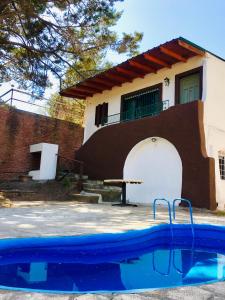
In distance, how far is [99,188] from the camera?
43.7 ft

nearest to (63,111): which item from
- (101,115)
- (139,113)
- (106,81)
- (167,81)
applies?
(101,115)

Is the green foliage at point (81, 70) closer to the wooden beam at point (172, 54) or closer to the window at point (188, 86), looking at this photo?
the wooden beam at point (172, 54)

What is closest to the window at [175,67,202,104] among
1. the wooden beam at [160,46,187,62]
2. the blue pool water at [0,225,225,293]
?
the wooden beam at [160,46,187,62]

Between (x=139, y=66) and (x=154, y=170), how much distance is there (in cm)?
456

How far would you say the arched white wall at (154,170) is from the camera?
11797 millimetres

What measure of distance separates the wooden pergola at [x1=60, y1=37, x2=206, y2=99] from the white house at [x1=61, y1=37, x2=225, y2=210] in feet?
0.12

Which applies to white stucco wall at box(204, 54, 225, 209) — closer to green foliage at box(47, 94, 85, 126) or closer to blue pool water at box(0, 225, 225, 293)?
blue pool water at box(0, 225, 225, 293)

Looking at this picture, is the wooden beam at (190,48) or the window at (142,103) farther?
the window at (142,103)

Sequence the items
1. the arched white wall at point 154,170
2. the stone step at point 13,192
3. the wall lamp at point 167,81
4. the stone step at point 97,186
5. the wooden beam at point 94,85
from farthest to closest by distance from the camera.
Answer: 1. the wooden beam at point 94,85
2. the wall lamp at point 167,81
3. the stone step at point 97,186
4. the arched white wall at point 154,170
5. the stone step at point 13,192

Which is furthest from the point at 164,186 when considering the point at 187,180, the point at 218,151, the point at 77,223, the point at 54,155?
the point at 77,223

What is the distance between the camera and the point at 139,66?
44.8 ft

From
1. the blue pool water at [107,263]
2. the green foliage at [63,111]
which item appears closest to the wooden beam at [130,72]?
the green foliage at [63,111]

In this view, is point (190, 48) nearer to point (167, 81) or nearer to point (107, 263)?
point (167, 81)

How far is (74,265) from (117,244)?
0.99 meters
